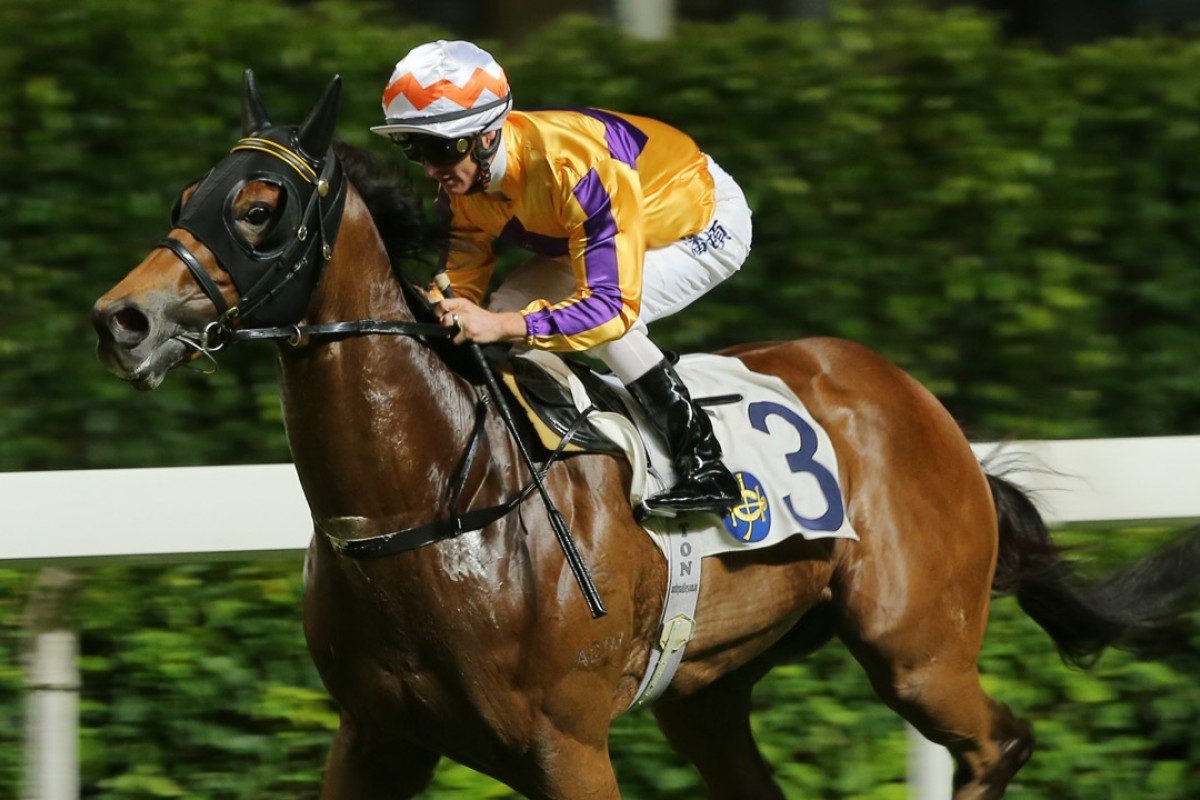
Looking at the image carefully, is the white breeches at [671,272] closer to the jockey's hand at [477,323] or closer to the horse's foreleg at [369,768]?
the jockey's hand at [477,323]

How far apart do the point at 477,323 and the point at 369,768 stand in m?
0.91

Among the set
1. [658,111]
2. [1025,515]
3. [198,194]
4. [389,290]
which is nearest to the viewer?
[198,194]

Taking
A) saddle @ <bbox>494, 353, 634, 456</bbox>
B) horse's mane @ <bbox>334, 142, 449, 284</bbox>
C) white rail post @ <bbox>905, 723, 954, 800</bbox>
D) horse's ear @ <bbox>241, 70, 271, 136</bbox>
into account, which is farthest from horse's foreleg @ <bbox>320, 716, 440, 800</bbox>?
white rail post @ <bbox>905, 723, 954, 800</bbox>

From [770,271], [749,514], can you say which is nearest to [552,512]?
[749,514]

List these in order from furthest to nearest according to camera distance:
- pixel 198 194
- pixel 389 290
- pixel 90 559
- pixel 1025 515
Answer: pixel 1025 515, pixel 90 559, pixel 389 290, pixel 198 194

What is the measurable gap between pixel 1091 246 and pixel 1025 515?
1.31 meters

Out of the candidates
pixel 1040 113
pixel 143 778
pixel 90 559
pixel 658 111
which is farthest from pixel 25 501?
pixel 1040 113

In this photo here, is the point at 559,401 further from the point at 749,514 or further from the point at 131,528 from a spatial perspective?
the point at 131,528

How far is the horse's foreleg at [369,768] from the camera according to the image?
337 centimetres

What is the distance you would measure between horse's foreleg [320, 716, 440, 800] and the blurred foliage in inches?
40.5

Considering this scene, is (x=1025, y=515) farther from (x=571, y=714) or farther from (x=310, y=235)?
(x=310, y=235)

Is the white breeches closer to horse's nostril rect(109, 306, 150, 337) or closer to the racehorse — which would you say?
the racehorse

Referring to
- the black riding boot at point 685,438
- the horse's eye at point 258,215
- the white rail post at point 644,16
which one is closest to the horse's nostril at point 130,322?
the horse's eye at point 258,215

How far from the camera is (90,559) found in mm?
3936
